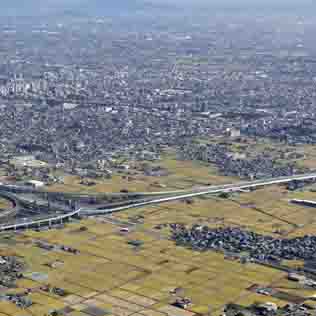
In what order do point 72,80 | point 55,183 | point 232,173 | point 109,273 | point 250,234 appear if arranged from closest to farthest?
point 109,273 < point 250,234 < point 55,183 < point 232,173 < point 72,80

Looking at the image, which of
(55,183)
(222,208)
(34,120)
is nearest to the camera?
(222,208)

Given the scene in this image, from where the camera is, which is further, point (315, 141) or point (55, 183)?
point (315, 141)

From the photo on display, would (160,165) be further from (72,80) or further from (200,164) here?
(72,80)

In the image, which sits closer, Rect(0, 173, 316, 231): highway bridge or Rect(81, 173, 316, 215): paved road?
Rect(0, 173, 316, 231): highway bridge

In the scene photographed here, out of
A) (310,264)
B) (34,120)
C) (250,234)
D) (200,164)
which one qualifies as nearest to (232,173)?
(200,164)

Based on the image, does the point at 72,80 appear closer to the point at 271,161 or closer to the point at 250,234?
the point at 271,161

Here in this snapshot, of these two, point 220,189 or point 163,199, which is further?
point 220,189

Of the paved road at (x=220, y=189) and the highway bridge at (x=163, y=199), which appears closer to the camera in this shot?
the highway bridge at (x=163, y=199)
